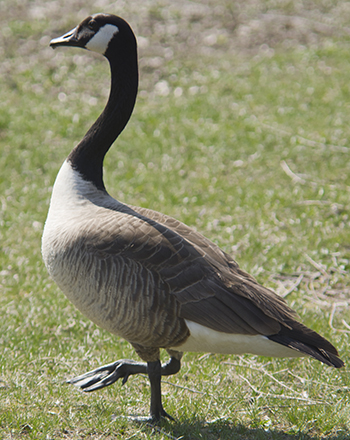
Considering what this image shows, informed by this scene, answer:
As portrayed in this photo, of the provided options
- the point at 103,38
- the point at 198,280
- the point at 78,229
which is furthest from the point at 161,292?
the point at 103,38

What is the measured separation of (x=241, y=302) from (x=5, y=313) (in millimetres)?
2374

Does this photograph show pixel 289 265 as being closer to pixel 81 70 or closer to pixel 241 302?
pixel 241 302

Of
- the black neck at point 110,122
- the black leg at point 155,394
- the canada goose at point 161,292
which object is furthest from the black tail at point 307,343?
the black neck at point 110,122

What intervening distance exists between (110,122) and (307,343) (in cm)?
206

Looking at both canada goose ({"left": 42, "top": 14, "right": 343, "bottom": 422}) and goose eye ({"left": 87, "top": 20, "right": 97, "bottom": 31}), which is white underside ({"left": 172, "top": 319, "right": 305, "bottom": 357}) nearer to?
canada goose ({"left": 42, "top": 14, "right": 343, "bottom": 422})

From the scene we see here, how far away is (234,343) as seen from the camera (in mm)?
3152

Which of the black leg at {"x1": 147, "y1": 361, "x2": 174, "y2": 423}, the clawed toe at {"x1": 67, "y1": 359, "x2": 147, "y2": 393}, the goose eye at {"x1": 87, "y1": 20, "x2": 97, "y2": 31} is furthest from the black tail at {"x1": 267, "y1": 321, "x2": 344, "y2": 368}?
the goose eye at {"x1": 87, "y1": 20, "x2": 97, "y2": 31}

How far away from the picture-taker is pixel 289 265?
211 inches

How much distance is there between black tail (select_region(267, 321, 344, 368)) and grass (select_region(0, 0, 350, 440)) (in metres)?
0.60

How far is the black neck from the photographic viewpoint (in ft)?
12.5

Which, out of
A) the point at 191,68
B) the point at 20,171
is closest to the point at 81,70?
the point at 191,68

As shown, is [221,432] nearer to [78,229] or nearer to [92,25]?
[78,229]

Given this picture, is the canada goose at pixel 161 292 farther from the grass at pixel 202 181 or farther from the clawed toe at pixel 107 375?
the grass at pixel 202 181

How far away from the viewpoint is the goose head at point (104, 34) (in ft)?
12.1
